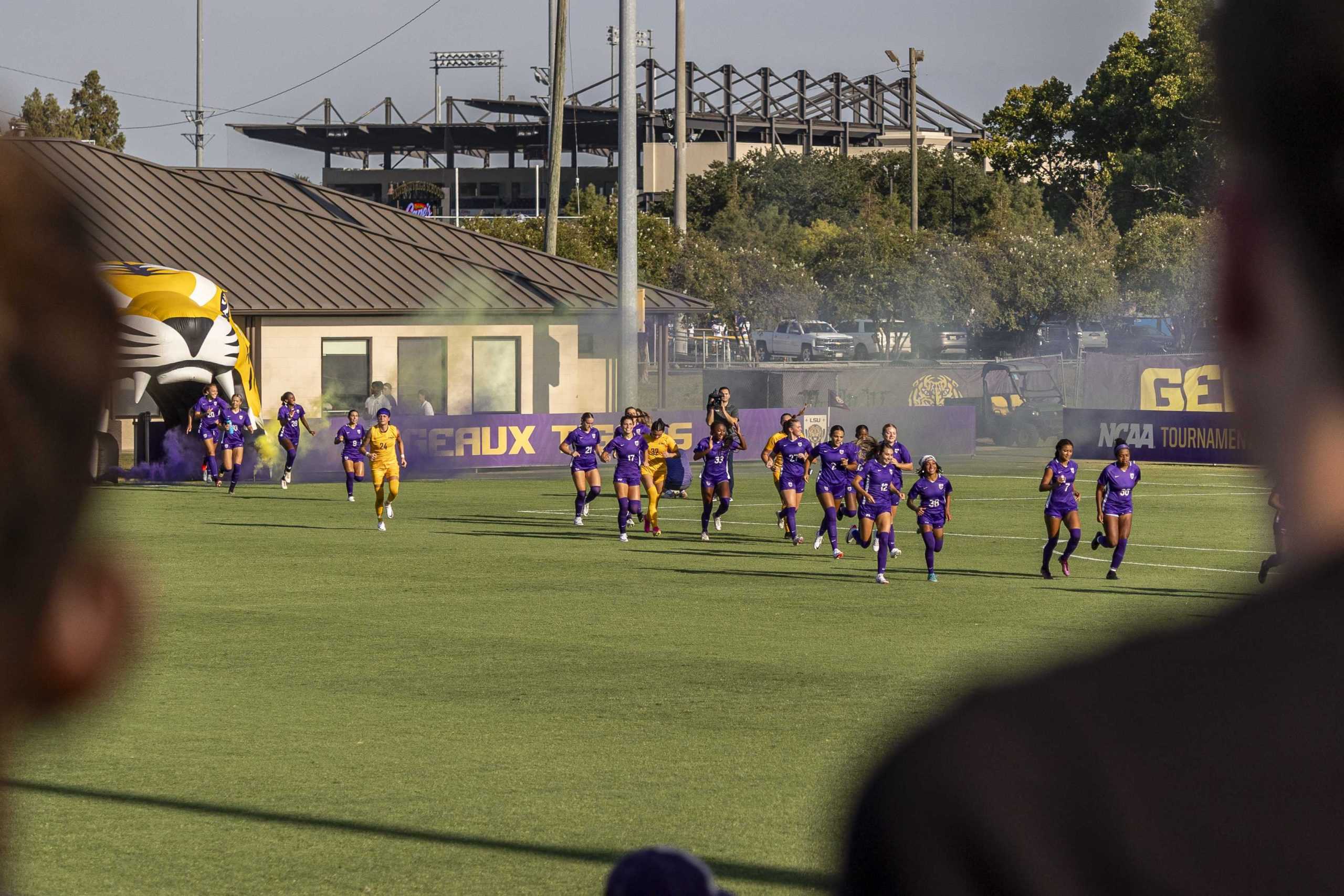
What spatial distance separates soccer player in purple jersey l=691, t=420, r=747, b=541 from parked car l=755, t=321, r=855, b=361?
4576cm

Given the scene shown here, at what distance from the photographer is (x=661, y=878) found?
114cm

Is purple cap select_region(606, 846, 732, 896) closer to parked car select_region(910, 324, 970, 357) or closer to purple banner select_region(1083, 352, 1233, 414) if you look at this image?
purple banner select_region(1083, 352, 1233, 414)

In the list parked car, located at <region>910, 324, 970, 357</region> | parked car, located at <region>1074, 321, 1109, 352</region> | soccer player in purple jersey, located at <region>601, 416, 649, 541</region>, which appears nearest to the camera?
soccer player in purple jersey, located at <region>601, 416, 649, 541</region>

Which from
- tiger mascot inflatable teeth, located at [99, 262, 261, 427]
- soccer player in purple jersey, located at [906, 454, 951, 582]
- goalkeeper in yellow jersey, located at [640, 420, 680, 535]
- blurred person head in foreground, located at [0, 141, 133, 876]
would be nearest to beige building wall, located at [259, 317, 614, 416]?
tiger mascot inflatable teeth, located at [99, 262, 261, 427]

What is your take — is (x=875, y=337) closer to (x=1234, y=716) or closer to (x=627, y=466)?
(x=627, y=466)

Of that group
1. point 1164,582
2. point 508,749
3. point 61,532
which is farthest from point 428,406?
point 61,532

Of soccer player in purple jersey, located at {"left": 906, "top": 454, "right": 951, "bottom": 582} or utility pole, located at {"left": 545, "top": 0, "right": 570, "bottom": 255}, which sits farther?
utility pole, located at {"left": 545, "top": 0, "right": 570, "bottom": 255}

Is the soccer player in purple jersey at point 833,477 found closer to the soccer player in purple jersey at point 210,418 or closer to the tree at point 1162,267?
the soccer player in purple jersey at point 210,418

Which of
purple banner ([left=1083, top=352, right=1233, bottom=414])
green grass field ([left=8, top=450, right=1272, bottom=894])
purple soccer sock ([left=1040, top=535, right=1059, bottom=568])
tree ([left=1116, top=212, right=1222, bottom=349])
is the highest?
tree ([left=1116, top=212, right=1222, bottom=349])

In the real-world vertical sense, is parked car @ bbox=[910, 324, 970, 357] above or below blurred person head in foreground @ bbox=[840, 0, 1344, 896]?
above

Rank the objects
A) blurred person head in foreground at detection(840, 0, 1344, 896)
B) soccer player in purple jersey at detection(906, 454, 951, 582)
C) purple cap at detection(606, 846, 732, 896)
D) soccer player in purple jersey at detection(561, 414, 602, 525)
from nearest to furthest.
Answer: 1. blurred person head in foreground at detection(840, 0, 1344, 896)
2. purple cap at detection(606, 846, 732, 896)
3. soccer player in purple jersey at detection(906, 454, 951, 582)
4. soccer player in purple jersey at detection(561, 414, 602, 525)

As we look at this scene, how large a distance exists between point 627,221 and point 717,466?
10.8 meters

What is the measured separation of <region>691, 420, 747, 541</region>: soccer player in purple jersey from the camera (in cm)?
2803

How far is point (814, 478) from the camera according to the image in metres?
41.1
